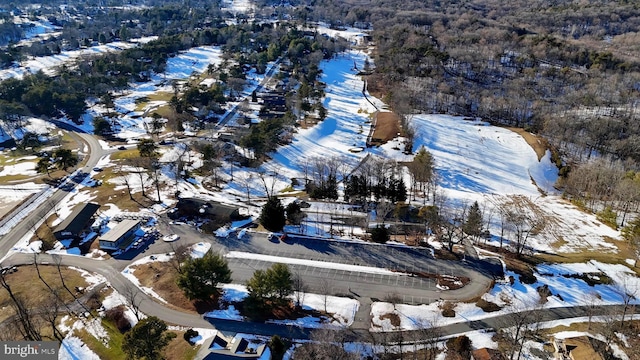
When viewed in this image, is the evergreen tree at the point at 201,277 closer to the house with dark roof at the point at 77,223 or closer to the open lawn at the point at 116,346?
the open lawn at the point at 116,346

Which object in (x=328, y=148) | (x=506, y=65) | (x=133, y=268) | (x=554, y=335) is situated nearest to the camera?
(x=554, y=335)

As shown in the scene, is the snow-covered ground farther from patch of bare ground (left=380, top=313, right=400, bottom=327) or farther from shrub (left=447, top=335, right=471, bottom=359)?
shrub (left=447, top=335, right=471, bottom=359)

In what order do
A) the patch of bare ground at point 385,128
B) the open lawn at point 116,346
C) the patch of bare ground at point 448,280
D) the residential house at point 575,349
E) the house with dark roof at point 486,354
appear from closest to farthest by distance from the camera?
1. the house with dark roof at point 486,354
2. the residential house at point 575,349
3. the open lawn at point 116,346
4. the patch of bare ground at point 448,280
5. the patch of bare ground at point 385,128

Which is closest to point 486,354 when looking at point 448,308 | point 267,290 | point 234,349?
point 448,308

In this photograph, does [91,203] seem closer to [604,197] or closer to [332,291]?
[332,291]

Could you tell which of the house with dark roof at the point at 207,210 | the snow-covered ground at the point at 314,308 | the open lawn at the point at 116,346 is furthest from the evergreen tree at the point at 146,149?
the open lawn at the point at 116,346

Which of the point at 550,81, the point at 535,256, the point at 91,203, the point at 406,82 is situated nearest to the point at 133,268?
the point at 91,203

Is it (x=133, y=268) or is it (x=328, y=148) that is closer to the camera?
(x=133, y=268)

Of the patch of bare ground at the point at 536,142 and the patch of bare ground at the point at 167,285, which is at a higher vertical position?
the patch of bare ground at the point at 536,142
